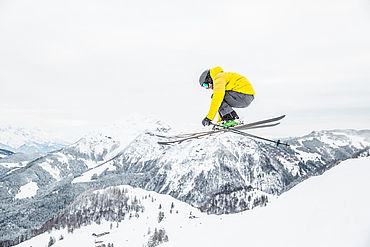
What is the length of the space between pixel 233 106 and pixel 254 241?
337 inches

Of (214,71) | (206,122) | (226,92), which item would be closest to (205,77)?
(214,71)

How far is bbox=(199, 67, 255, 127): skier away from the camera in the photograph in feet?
30.3

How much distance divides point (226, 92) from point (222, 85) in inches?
54.8

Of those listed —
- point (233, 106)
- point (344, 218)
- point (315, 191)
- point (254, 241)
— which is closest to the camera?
point (233, 106)

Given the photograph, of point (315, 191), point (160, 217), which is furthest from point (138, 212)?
point (315, 191)

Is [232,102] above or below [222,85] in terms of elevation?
below

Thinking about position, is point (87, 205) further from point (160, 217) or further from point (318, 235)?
point (318, 235)

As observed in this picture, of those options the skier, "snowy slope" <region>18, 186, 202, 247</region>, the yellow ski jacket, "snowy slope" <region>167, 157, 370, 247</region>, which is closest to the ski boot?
the skier

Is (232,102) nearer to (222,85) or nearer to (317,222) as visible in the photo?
(222,85)

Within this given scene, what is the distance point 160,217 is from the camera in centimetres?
14725

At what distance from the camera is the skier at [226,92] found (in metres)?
9.25

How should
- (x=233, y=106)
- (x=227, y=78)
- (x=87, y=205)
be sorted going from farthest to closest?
(x=87, y=205) < (x=233, y=106) < (x=227, y=78)

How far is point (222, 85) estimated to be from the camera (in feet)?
30.5

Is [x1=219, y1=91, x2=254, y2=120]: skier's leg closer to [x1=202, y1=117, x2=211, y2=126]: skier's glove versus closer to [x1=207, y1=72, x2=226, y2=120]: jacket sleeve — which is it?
[x1=207, y1=72, x2=226, y2=120]: jacket sleeve
